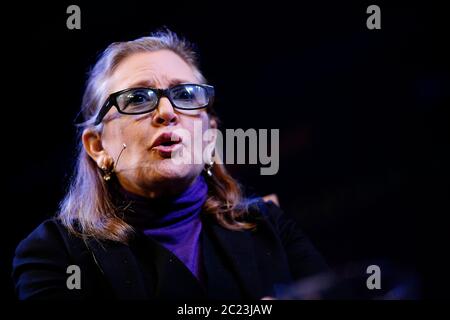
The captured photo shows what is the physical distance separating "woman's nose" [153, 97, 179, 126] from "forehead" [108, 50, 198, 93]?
6cm

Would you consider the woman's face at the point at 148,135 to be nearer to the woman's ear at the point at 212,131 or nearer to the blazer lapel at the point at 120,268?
the woman's ear at the point at 212,131

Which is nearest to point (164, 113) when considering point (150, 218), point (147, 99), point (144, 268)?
point (147, 99)

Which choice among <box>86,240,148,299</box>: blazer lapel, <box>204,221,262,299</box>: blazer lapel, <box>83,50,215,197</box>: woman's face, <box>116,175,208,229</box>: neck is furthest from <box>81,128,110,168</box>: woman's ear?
<box>204,221,262,299</box>: blazer lapel

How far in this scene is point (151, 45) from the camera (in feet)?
4.76

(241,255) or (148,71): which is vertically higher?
(148,71)

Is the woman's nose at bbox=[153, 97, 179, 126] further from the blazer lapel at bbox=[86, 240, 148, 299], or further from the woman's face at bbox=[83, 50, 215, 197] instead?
the blazer lapel at bbox=[86, 240, 148, 299]

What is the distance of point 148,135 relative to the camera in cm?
135

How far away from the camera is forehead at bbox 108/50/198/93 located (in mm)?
1378

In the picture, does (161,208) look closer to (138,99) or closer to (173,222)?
(173,222)

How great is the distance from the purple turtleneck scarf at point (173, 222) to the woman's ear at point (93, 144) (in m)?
0.16

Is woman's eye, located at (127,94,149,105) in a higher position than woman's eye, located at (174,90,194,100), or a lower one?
lower

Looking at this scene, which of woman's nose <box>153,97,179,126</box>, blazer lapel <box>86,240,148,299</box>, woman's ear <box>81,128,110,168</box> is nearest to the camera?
blazer lapel <box>86,240,148,299</box>

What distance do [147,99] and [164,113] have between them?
0.07m
